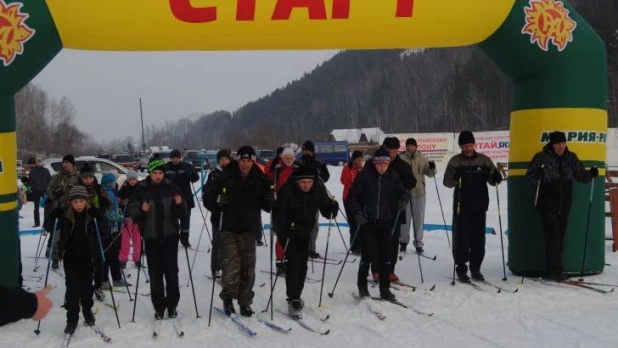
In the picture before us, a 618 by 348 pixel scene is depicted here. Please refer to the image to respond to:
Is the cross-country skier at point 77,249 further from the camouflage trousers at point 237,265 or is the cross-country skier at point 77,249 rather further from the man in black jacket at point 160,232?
the camouflage trousers at point 237,265

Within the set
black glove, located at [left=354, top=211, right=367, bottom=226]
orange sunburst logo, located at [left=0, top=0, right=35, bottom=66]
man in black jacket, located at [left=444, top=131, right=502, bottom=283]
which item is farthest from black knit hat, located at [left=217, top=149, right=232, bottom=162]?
man in black jacket, located at [left=444, top=131, right=502, bottom=283]

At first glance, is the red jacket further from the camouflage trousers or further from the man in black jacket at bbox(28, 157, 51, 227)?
the man in black jacket at bbox(28, 157, 51, 227)

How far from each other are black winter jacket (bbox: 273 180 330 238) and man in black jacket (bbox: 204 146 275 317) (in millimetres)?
129

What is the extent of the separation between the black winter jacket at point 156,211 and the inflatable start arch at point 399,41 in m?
1.38

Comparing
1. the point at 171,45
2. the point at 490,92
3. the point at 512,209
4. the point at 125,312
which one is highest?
the point at 490,92

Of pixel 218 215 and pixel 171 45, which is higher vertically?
pixel 171 45

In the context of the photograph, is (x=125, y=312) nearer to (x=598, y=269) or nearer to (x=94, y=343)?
(x=94, y=343)

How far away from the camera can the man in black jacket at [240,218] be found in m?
5.36

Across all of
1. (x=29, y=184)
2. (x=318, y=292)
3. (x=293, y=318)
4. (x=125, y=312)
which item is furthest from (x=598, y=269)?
(x=29, y=184)

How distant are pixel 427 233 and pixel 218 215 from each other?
5.55m

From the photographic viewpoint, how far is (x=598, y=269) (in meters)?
6.61

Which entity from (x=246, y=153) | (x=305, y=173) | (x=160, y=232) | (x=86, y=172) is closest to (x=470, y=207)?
(x=305, y=173)

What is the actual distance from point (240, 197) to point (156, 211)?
2.71 feet

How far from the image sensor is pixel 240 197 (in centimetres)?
541
